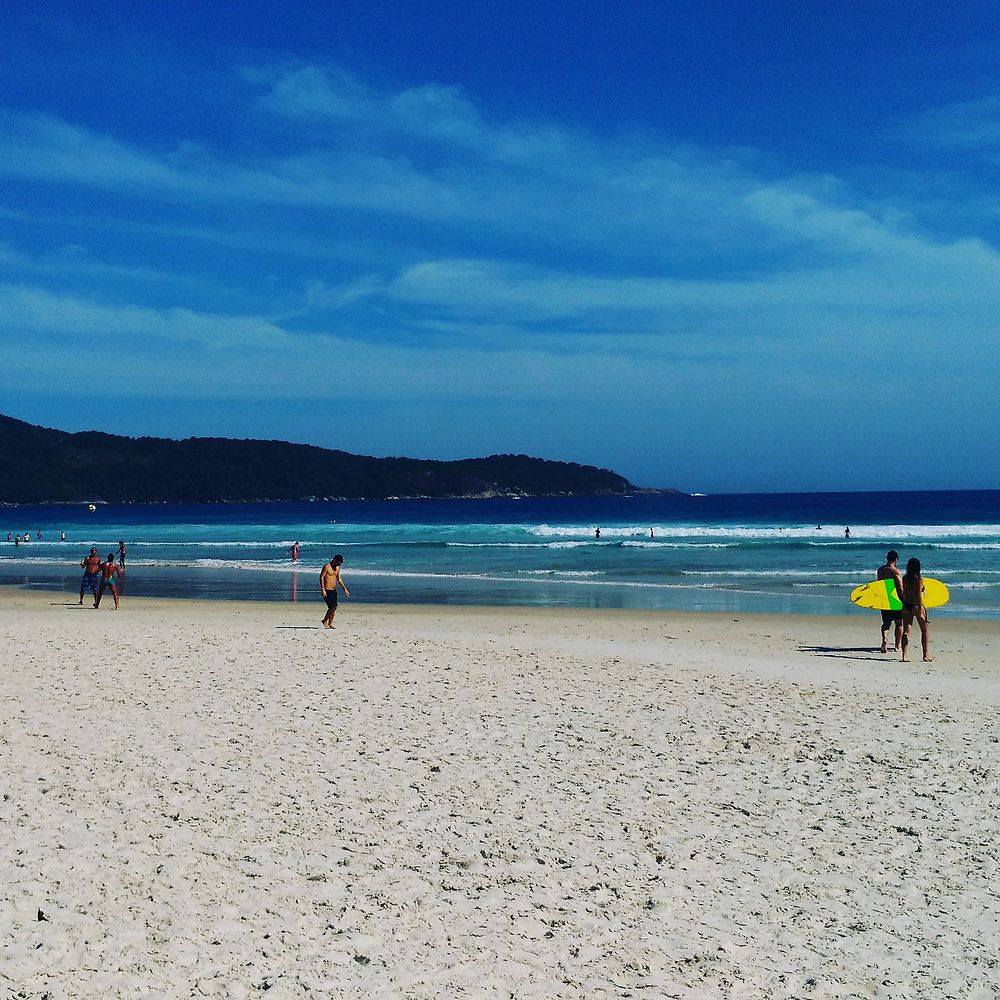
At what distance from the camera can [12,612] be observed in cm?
2161

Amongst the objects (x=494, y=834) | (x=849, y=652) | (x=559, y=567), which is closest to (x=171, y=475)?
(x=559, y=567)

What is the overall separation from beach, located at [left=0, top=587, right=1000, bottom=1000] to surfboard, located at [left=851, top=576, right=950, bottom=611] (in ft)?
8.21

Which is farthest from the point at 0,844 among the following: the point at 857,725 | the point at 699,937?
the point at 857,725

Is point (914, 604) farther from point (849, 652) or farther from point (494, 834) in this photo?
point (494, 834)

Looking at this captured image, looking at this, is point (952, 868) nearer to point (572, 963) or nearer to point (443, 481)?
point (572, 963)

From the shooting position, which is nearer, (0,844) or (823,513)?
(0,844)

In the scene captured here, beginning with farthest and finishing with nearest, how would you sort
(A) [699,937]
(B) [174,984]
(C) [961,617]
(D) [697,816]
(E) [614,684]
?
(C) [961,617] < (E) [614,684] < (D) [697,816] < (A) [699,937] < (B) [174,984]

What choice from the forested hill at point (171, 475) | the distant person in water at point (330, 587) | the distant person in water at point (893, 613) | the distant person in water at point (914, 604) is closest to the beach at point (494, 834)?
the distant person in water at point (914, 604)

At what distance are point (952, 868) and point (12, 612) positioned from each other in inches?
810

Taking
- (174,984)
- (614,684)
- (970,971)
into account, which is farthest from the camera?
(614,684)

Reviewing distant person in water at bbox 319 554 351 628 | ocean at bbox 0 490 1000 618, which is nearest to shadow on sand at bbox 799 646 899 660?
ocean at bbox 0 490 1000 618

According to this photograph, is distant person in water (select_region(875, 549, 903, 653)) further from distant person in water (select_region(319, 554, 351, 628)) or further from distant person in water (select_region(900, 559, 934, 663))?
distant person in water (select_region(319, 554, 351, 628))

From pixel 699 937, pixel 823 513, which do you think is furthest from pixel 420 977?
pixel 823 513

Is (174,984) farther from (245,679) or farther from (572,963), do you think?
(245,679)
